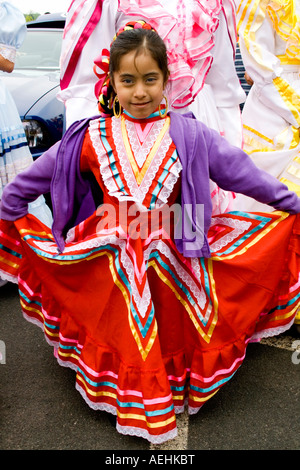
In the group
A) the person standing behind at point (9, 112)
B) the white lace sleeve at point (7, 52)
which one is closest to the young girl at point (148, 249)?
the person standing behind at point (9, 112)

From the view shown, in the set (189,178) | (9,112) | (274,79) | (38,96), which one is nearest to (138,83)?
(189,178)

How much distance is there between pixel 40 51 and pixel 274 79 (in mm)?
3071

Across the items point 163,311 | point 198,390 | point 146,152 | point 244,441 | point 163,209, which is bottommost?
point 244,441

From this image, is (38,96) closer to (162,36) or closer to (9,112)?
(9,112)

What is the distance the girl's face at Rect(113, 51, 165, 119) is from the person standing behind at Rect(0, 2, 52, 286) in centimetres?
149

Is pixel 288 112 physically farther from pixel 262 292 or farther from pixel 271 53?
pixel 262 292

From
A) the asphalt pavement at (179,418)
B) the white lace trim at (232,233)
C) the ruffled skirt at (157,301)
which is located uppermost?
the white lace trim at (232,233)

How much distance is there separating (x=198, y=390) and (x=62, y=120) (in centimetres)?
251

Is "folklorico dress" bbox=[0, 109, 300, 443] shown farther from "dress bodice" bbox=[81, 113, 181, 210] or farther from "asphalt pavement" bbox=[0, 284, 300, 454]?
"asphalt pavement" bbox=[0, 284, 300, 454]

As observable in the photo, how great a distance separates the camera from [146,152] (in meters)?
1.94

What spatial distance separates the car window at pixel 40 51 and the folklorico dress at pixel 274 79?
7.95ft

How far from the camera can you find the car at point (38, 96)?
12.4 ft

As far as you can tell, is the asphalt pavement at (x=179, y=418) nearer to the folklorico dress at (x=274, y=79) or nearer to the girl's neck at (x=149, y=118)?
the folklorico dress at (x=274, y=79)

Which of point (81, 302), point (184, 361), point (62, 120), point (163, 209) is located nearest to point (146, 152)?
point (163, 209)
